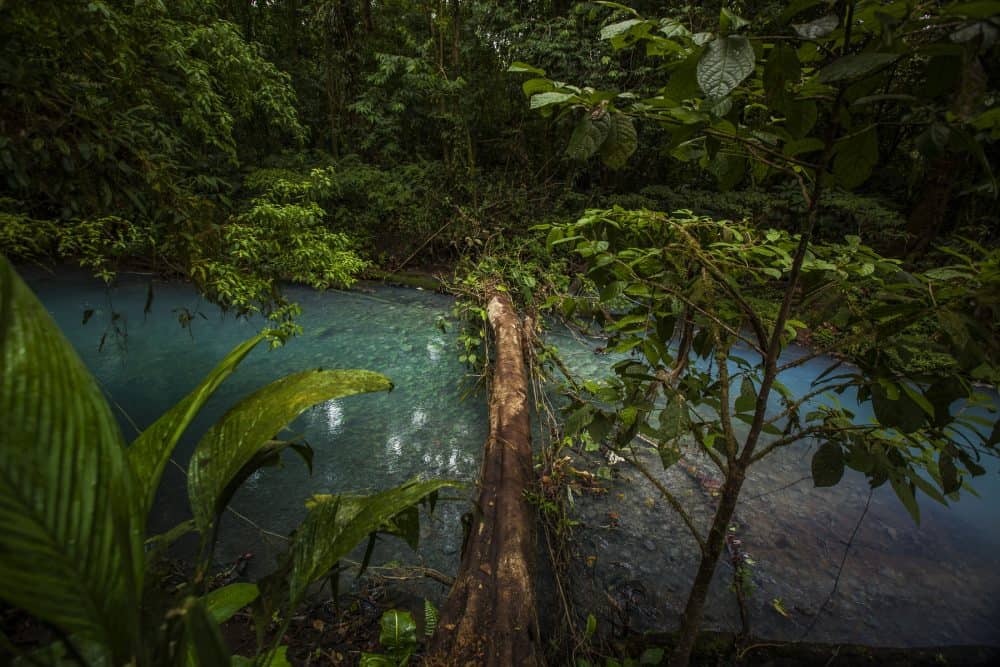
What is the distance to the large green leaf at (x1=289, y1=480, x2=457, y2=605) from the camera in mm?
879

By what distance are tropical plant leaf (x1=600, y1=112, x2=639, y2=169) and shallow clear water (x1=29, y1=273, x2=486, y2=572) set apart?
1286 millimetres

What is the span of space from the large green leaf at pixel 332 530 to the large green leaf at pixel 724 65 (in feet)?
3.04

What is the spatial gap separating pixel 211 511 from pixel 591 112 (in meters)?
1.10

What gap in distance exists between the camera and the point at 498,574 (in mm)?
1480

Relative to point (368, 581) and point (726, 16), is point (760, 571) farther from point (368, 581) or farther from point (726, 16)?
point (726, 16)

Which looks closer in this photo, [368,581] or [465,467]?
[368,581]

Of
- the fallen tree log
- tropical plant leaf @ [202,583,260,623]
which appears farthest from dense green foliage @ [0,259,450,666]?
the fallen tree log

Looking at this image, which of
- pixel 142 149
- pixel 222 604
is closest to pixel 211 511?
pixel 222 604

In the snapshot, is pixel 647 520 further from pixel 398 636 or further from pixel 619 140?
pixel 619 140

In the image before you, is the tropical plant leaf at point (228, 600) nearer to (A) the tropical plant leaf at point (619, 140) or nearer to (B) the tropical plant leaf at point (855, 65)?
(A) the tropical plant leaf at point (619, 140)

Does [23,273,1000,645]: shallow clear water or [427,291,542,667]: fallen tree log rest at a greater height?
[427,291,542,667]: fallen tree log

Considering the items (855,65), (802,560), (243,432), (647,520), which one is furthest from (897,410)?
(802,560)

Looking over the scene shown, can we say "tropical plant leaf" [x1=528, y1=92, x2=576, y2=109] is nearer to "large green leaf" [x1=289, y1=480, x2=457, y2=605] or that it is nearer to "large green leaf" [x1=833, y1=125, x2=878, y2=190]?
"large green leaf" [x1=833, y1=125, x2=878, y2=190]

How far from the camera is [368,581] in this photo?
2104mm
